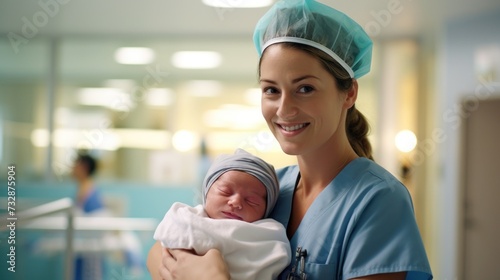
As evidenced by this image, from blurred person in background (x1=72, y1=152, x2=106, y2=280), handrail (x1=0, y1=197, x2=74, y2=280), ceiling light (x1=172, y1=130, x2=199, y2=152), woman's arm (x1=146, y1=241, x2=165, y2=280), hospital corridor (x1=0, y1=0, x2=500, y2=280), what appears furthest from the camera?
ceiling light (x1=172, y1=130, x2=199, y2=152)

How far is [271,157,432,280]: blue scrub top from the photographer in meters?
0.93

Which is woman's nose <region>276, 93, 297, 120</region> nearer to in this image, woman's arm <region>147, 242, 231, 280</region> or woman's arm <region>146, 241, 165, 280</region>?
woman's arm <region>147, 242, 231, 280</region>

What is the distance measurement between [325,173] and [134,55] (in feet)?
13.5

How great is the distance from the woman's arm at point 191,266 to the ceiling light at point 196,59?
152 inches

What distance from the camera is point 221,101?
4977 mm

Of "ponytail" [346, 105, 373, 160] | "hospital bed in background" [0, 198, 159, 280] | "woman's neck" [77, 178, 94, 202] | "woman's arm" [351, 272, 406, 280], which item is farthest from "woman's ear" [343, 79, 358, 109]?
"woman's neck" [77, 178, 94, 202]

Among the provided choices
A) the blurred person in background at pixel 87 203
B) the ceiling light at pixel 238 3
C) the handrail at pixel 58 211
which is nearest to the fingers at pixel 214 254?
the handrail at pixel 58 211

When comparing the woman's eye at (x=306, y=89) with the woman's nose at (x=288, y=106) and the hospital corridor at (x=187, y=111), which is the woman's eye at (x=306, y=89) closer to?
the woman's nose at (x=288, y=106)

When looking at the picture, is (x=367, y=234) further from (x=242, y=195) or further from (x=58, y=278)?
(x=58, y=278)

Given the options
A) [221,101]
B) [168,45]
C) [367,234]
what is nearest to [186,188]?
[221,101]

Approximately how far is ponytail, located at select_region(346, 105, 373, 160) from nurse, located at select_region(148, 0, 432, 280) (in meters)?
0.05

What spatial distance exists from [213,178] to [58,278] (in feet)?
5.67

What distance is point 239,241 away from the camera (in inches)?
40.6

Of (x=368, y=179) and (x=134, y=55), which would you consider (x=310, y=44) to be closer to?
(x=368, y=179)
